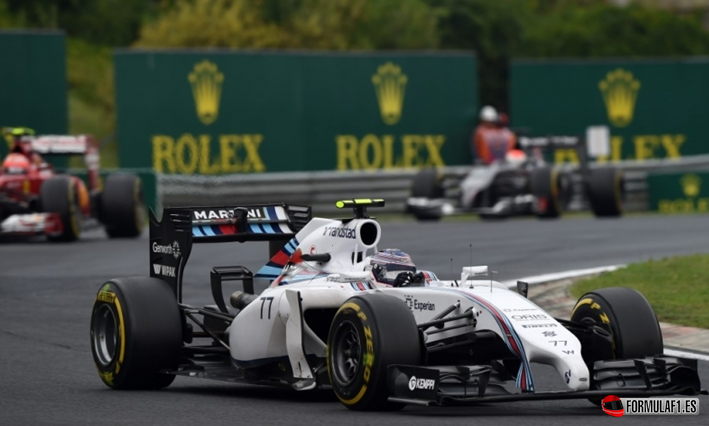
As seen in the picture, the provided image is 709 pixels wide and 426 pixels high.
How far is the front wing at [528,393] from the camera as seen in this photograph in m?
8.04

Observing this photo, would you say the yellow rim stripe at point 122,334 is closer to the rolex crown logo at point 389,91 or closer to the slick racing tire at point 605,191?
the slick racing tire at point 605,191

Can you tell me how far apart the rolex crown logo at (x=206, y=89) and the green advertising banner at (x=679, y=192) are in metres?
8.77

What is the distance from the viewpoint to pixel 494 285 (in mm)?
9109

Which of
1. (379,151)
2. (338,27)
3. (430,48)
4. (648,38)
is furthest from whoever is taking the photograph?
(648,38)

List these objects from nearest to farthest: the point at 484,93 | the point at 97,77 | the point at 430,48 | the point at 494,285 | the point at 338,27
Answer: the point at 494,285
the point at 97,77
the point at 338,27
the point at 430,48
the point at 484,93

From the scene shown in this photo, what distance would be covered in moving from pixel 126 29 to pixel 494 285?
47297 millimetres

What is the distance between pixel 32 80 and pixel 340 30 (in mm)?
26644

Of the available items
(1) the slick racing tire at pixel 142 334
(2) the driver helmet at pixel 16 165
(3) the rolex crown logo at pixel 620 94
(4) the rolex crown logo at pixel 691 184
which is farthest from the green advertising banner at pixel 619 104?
(1) the slick racing tire at pixel 142 334

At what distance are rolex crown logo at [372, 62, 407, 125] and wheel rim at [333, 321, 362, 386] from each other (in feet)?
71.1

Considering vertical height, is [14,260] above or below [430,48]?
below

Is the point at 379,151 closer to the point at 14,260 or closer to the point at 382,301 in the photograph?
the point at 14,260

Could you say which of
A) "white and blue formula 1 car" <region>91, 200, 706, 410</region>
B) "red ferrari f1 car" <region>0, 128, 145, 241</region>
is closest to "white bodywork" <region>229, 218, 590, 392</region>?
"white and blue formula 1 car" <region>91, 200, 706, 410</region>

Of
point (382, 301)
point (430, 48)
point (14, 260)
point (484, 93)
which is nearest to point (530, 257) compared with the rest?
point (14, 260)

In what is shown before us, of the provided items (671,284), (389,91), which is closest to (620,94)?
(389,91)
